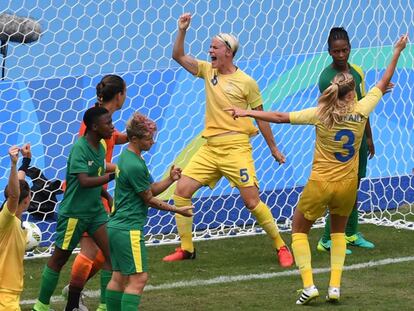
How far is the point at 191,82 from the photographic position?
38.2 feet

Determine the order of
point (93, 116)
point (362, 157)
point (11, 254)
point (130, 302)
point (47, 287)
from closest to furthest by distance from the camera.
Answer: point (11, 254) < point (130, 302) < point (93, 116) < point (47, 287) < point (362, 157)

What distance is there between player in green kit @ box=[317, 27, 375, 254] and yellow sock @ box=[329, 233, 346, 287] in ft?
3.86

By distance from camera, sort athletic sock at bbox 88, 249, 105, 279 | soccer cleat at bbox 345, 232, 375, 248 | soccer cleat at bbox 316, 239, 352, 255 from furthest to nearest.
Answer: soccer cleat at bbox 345, 232, 375, 248
soccer cleat at bbox 316, 239, 352, 255
athletic sock at bbox 88, 249, 105, 279

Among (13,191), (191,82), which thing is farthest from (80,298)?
(191,82)

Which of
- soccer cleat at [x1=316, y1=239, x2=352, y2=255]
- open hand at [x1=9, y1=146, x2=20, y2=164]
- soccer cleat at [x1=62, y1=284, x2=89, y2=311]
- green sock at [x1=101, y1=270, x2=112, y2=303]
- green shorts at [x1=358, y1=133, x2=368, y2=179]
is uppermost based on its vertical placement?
green shorts at [x1=358, y1=133, x2=368, y2=179]

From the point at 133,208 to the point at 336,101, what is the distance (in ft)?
5.31

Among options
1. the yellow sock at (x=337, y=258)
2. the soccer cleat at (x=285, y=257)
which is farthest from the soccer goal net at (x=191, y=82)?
the yellow sock at (x=337, y=258)

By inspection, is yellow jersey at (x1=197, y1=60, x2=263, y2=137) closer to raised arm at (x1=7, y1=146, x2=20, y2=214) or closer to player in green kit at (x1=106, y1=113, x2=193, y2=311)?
player in green kit at (x1=106, y1=113, x2=193, y2=311)

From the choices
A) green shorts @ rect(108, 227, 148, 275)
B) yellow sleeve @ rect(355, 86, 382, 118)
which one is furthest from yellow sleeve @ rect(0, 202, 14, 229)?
yellow sleeve @ rect(355, 86, 382, 118)

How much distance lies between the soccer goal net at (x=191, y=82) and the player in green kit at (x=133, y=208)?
3412 millimetres

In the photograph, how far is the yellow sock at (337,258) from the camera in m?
8.01

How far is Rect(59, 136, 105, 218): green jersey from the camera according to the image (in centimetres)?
764

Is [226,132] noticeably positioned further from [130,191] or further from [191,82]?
[130,191]

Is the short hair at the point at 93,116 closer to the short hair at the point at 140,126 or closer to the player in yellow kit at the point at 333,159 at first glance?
the short hair at the point at 140,126
